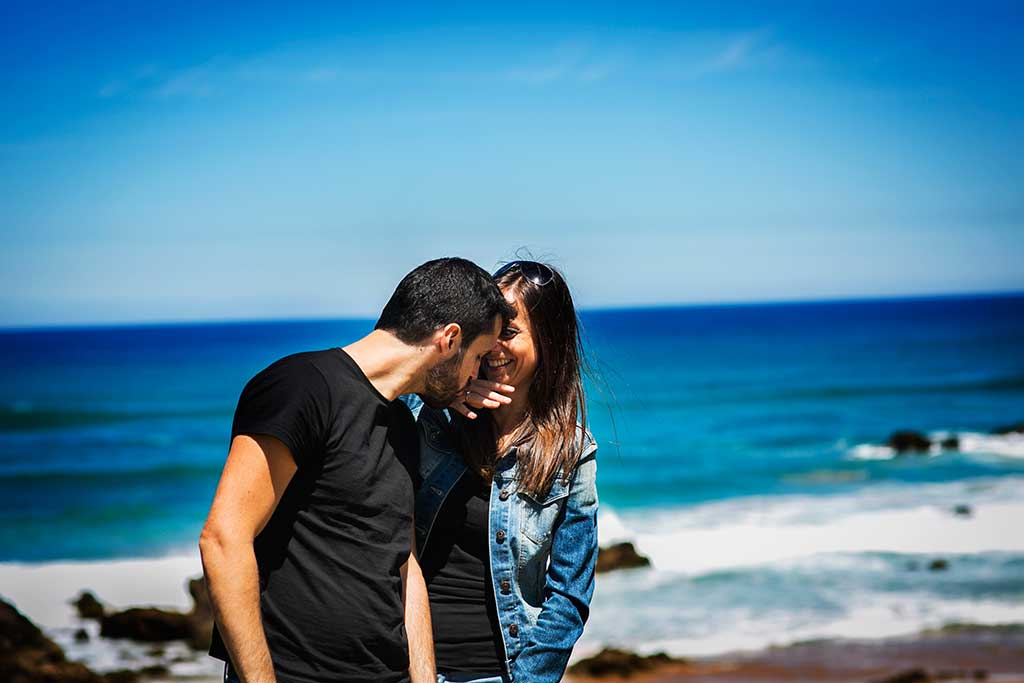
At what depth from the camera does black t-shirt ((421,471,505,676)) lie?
2.87 m

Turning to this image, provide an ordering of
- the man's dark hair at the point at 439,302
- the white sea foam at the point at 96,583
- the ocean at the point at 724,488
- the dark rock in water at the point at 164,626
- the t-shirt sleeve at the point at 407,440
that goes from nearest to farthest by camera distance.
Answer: the man's dark hair at the point at 439,302 → the t-shirt sleeve at the point at 407,440 → the dark rock in water at the point at 164,626 → the ocean at the point at 724,488 → the white sea foam at the point at 96,583

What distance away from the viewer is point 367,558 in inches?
98.9

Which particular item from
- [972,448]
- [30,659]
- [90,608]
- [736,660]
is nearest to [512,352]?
[736,660]

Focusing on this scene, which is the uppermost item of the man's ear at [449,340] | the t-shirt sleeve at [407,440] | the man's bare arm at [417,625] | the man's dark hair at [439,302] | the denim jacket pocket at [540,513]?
the man's dark hair at [439,302]

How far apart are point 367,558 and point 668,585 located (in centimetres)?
989

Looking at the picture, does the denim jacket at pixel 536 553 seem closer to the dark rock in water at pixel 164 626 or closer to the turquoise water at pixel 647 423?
the turquoise water at pixel 647 423

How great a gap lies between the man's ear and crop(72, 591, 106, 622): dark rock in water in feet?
32.2

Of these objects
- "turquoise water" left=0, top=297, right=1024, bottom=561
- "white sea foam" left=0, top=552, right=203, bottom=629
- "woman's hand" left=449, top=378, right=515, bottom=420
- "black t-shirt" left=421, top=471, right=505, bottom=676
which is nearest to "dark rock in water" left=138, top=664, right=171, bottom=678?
"white sea foam" left=0, top=552, right=203, bottom=629

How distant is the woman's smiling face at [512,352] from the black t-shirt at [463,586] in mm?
333

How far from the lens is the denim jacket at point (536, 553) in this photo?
9.35ft

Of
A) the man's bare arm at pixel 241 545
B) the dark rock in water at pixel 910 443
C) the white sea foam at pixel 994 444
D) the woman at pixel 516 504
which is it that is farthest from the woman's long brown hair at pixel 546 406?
the dark rock in water at pixel 910 443

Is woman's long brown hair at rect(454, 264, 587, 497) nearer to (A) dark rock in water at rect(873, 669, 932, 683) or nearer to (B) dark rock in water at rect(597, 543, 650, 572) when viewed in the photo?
(A) dark rock in water at rect(873, 669, 932, 683)

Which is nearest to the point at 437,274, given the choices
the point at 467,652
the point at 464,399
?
the point at 464,399

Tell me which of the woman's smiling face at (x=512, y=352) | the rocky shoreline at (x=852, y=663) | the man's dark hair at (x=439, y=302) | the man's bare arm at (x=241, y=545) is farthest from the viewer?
the rocky shoreline at (x=852, y=663)
